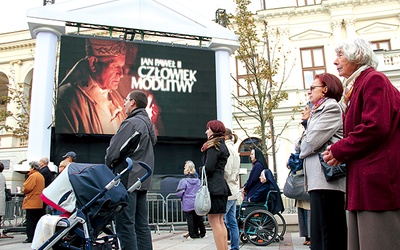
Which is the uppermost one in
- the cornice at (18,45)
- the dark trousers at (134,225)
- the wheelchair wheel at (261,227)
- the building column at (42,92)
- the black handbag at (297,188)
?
the cornice at (18,45)

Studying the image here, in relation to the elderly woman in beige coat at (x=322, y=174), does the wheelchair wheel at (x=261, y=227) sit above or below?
below

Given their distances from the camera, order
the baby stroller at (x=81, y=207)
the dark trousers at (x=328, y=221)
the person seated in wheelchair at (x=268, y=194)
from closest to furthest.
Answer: the dark trousers at (x=328, y=221), the baby stroller at (x=81, y=207), the person seated in wheelchair at (x=268, y=194)

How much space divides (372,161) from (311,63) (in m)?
21.3

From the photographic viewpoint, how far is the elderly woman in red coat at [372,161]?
2.22 meters

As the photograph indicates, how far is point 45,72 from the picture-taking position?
12.3 meters

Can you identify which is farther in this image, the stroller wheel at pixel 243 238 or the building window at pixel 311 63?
the building window at pixel 311 63

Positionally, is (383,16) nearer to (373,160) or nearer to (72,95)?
(72,95)

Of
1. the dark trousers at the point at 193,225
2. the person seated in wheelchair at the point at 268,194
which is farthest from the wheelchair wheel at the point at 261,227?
the dark trousers at the point at 193,225

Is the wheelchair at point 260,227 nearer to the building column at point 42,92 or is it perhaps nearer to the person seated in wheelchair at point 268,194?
the person seated in wheelchair at point 268,194

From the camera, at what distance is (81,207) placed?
3.69m

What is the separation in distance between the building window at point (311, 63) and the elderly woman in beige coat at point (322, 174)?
19.2 m

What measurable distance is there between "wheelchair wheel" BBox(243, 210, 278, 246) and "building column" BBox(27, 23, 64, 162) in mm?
7665

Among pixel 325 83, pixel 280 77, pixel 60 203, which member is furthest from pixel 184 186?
pixel 280 77

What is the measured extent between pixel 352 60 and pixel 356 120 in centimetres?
49
